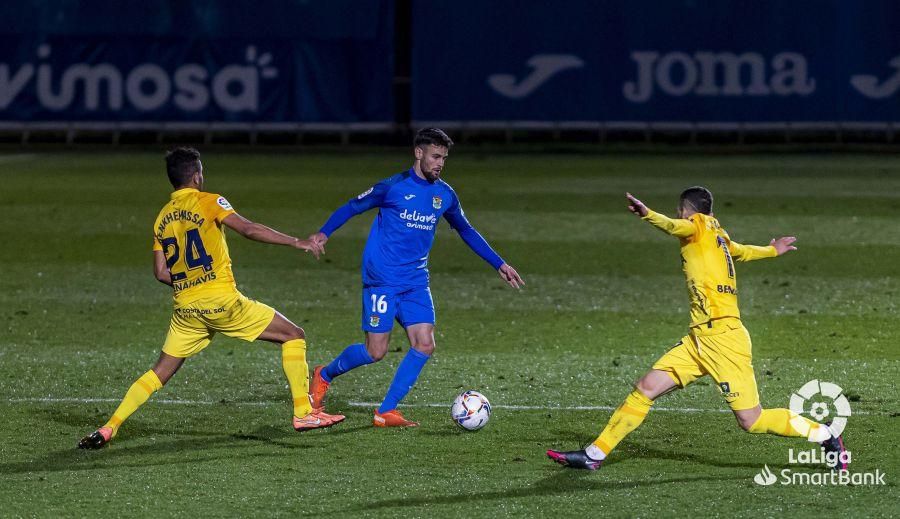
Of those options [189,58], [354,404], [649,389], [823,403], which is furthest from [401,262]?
[189,58]

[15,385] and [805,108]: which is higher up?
[805,108]

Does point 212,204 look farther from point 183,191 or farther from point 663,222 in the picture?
point 663,222

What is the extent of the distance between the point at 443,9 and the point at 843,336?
553 inches

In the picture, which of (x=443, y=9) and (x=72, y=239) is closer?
(x=72, y=239)

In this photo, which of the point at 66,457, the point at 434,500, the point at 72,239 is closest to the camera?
the point at 434,500

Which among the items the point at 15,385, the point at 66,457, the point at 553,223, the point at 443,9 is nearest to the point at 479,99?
the point at 443,9

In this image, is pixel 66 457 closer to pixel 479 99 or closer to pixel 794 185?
pixel 794 185

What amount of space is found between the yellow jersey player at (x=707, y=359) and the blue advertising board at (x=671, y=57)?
1669 cm

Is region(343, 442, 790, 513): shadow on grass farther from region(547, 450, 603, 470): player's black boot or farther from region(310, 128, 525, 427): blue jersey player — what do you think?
region(310, 128, 525, 427): blue jersey player

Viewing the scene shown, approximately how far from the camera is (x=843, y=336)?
448 inches

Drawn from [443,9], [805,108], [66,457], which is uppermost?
[443,9]

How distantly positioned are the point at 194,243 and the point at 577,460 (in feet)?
8.33

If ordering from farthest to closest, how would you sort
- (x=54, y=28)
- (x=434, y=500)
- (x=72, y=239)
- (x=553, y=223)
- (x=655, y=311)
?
(x=54, y=28)
(x=553, y=223)
(x=72, y=239)
(x=655, y=311)
(x=434, y=500)

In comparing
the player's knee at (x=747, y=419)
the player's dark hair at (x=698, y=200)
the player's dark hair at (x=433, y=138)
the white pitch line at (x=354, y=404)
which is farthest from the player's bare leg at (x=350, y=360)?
the player's knee at (x=747, y=419)
